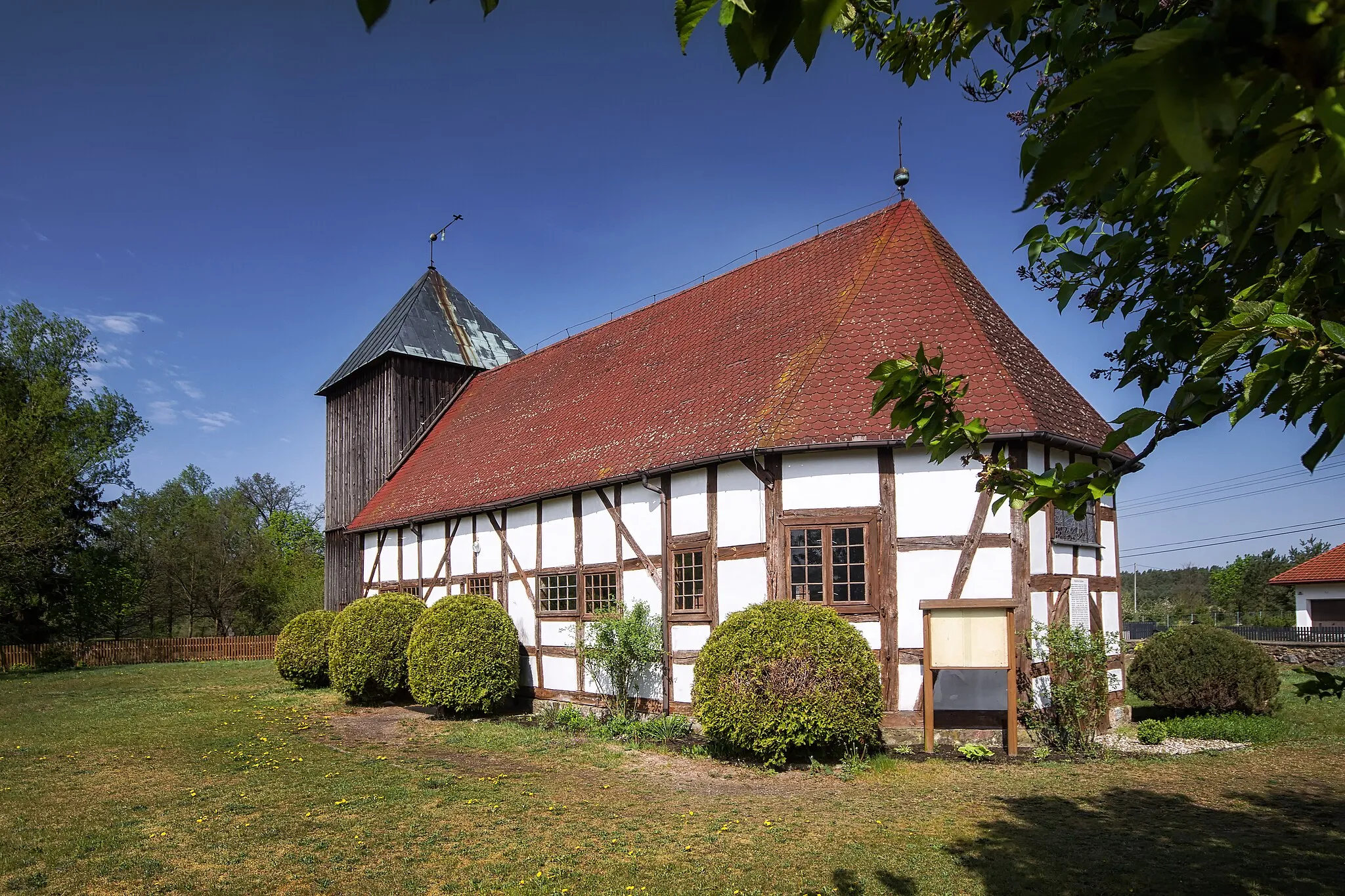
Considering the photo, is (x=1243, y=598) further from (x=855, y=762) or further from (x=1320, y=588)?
(x=855, y=762)

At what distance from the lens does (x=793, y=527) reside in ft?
39.7

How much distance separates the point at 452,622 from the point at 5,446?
21022mm

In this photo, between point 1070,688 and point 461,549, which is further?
point 461,549

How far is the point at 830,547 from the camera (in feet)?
39.0

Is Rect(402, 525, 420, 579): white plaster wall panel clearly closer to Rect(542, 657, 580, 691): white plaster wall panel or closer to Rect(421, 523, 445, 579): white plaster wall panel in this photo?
Rect(421, 523, 445, 579): white plaster wall panel

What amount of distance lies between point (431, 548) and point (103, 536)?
26.1m

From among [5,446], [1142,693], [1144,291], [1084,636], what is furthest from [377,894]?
[5,446]

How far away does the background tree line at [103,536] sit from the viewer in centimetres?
2894

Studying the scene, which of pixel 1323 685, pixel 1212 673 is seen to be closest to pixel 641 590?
pixel 1212 673

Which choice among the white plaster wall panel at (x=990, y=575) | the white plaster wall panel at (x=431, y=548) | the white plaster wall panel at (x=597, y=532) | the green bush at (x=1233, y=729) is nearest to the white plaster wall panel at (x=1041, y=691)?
the white plaster wall panel at (x=990, y=575)

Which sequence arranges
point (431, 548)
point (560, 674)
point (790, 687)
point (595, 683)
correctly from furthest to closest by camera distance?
point (431, 548) → point (560, 674) → point (595, 683) → point (790, 687)

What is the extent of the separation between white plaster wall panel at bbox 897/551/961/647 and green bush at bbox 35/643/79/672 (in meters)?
30.1

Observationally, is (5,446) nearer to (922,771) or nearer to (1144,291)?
(922,771)

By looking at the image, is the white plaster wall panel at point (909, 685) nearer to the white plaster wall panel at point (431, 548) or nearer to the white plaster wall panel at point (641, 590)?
the white plaster wall panel at point (641, 590)
